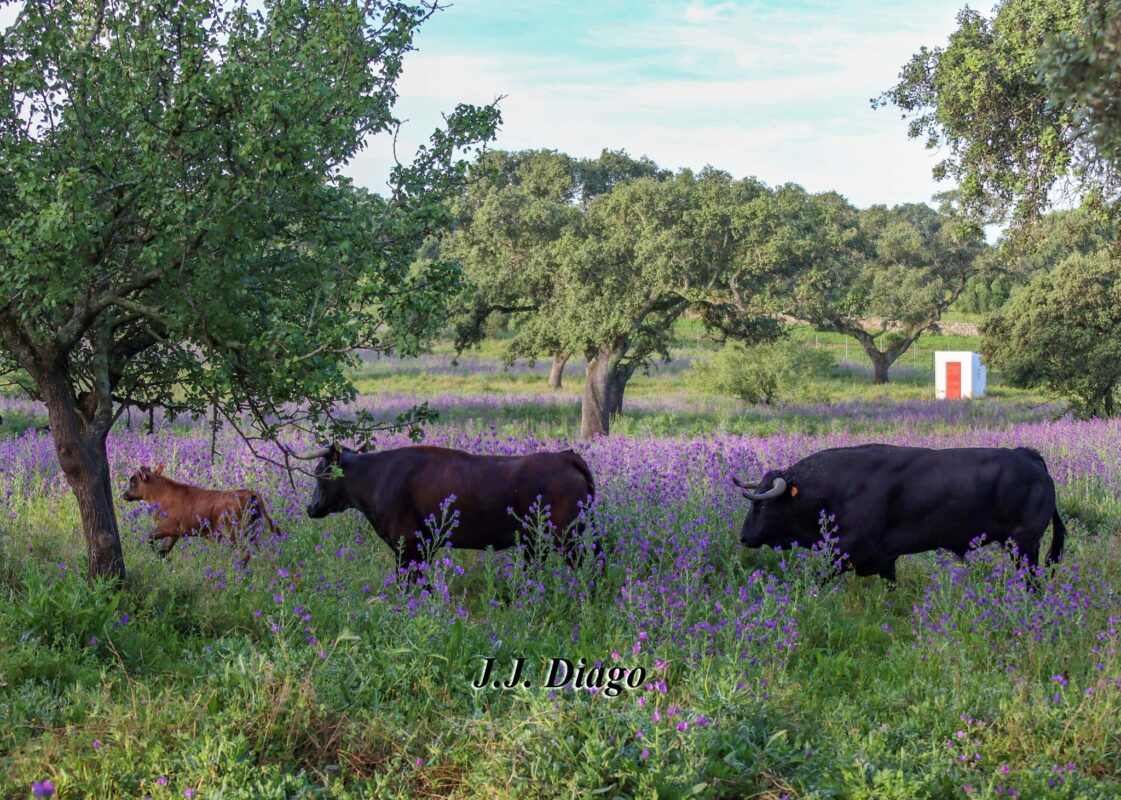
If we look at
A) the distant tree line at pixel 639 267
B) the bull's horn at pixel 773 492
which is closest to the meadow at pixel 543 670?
the bull's horn at pixel 773 492

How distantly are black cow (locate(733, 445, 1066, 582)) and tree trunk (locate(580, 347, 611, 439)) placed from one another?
1456 centimetres

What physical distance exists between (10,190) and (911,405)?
31.1 metres

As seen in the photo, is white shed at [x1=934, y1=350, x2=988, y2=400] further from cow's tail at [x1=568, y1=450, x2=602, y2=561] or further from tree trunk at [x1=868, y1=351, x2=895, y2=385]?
cow's tail at [x1=568, y1=450, x2=602, y2=561]

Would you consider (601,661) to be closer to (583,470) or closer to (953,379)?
(583,470)

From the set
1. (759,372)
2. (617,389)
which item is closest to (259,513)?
(617,389)

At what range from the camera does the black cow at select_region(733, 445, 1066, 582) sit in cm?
904

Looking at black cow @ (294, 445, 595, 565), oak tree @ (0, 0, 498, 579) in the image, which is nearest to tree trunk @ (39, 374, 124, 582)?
oak tree @ (0, 0, 498, 579)

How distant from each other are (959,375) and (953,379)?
11.9 inches

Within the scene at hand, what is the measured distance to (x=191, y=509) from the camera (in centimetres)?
917

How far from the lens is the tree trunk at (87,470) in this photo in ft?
24.0

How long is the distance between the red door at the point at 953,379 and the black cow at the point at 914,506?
114ft

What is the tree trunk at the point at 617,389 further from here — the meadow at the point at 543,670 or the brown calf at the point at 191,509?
the brown calf at the point at 191,509

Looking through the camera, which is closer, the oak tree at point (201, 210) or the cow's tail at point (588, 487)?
the oak tree at point (201, 210)

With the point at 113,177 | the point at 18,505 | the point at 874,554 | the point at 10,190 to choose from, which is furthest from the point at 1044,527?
the point at 18,505
